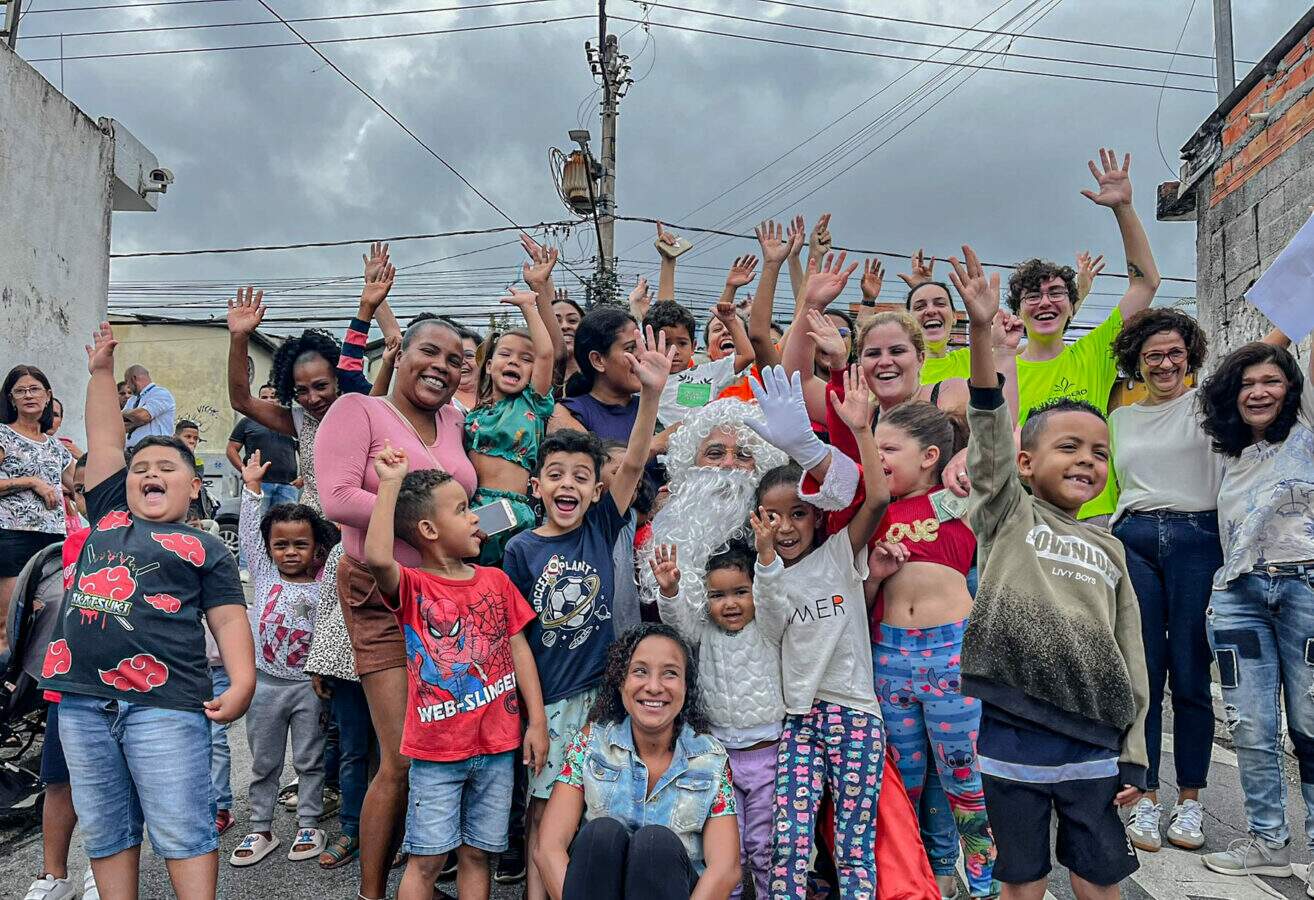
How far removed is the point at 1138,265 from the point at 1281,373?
0.82m

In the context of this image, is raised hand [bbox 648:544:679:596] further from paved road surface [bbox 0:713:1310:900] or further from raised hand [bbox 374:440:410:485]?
paved road surface [bbox 0:713:1310:900]

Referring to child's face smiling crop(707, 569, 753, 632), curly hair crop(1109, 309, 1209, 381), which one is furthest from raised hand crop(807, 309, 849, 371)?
curly hair crop(1109, 309, 1209, 381)

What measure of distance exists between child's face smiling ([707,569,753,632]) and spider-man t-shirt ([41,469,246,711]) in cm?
160

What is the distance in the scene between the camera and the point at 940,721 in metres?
3.02

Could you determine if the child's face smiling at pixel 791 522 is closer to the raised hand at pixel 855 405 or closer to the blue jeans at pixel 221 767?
the raised hand at pixel 855 405

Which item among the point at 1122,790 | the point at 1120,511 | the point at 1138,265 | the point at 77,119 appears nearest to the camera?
the point at 1122,790

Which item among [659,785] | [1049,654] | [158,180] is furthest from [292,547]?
[158,180]

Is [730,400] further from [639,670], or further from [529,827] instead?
[529,827]

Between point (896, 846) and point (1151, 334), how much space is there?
93.5 inches

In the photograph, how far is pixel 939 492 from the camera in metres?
3.29

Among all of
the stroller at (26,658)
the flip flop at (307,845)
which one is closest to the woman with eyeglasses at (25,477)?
the stroller at (26,658)

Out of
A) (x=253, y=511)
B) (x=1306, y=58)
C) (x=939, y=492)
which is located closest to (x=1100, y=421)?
(x=939, y=492)

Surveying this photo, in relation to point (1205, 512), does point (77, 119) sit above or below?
above

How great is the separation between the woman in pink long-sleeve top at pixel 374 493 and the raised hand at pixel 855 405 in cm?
145
